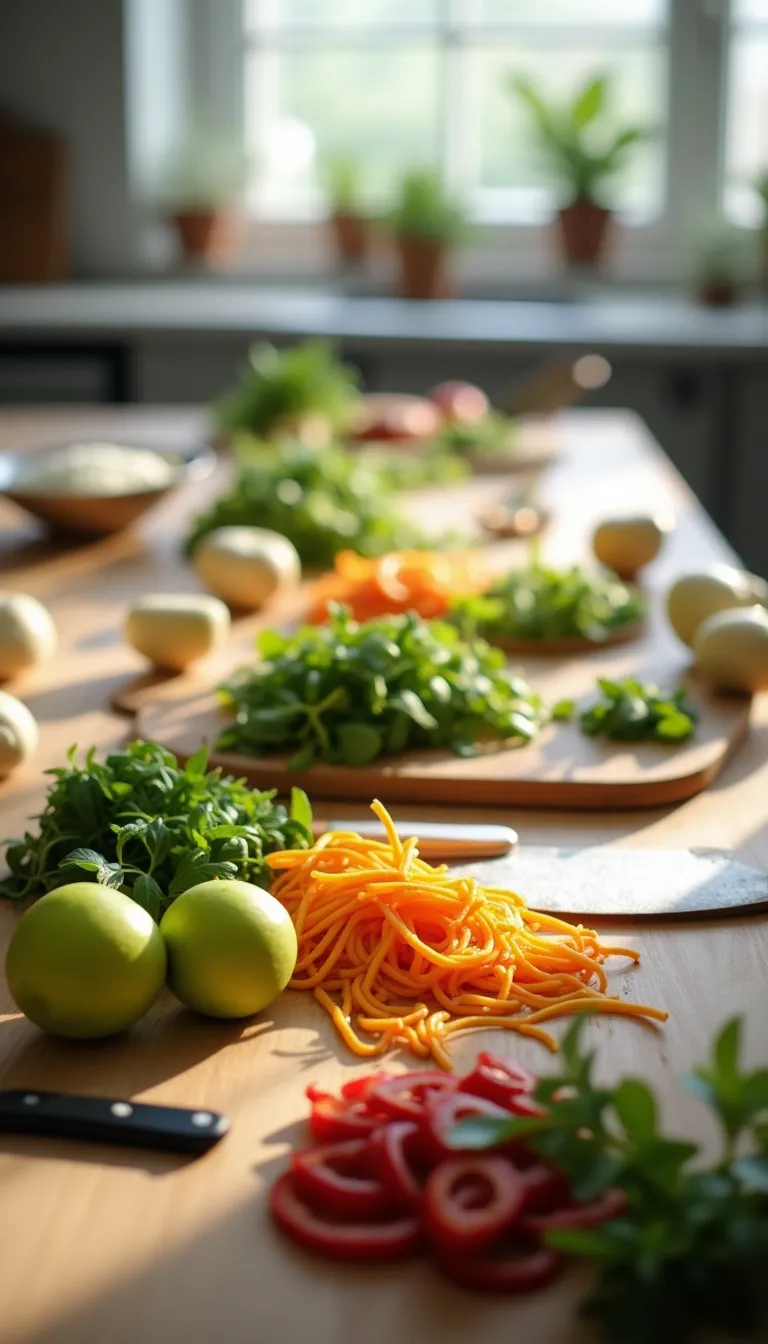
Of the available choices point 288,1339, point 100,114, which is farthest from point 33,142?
point 288,1339

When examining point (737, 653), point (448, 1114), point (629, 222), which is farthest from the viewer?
point (629, 222)

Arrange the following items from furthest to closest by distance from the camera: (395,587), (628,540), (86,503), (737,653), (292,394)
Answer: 1. (292,394)
2. (86,503)
3. (628,540)
4. (395,587)
5. (737,653)

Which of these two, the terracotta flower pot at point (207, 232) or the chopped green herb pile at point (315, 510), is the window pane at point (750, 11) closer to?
the terracotta flower pot at point (207, 232)

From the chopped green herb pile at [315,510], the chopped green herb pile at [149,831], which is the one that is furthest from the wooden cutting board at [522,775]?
the chopped green herb pile at [315,510]

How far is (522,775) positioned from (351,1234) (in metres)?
0.75

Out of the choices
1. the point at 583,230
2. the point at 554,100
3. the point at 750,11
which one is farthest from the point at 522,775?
the point at 750,11

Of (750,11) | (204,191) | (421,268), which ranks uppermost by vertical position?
(750,11)

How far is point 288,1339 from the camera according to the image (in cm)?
84

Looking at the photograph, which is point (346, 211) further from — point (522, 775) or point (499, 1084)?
point (499, 1084)

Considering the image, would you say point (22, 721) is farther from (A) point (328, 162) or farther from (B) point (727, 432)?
(A) point (328, 162)

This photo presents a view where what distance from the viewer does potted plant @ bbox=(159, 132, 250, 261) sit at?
17.6 ft

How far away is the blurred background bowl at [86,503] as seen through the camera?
2547mm

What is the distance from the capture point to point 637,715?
5.63ft

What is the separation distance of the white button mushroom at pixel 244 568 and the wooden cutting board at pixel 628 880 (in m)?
0.87
